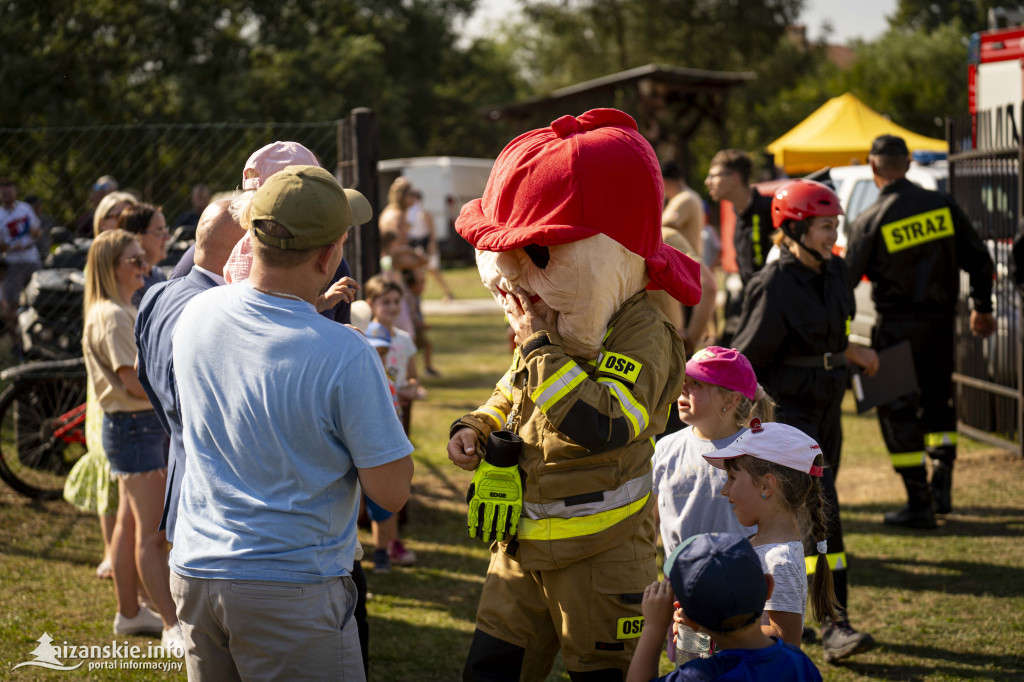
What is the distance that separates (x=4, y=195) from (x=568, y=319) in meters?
10.8

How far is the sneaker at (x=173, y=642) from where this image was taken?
4195 millimetres

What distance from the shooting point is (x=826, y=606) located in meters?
3.03

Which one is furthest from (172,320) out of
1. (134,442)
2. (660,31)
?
(660,31)

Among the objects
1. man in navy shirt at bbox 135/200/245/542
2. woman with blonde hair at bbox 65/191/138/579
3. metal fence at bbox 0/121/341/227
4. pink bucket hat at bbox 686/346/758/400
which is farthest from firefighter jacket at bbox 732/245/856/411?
metal fence at bbox 0/121/341/227

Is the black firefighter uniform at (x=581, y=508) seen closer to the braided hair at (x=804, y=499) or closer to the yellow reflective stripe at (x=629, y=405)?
the yellow reflective stripe at (x=629, y=405)

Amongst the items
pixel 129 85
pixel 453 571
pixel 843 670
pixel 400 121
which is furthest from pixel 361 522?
pixel 400 121

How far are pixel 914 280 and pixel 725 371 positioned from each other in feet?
10.6

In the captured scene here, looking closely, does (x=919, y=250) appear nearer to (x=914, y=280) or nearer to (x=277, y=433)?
(x=914, y=280)

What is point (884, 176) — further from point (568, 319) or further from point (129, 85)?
point (129, 85)

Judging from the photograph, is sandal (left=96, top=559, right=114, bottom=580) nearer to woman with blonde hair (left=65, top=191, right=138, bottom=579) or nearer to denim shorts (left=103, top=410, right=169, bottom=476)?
woman with blonde hair (left=65, top=191, right=138, bottom=579)

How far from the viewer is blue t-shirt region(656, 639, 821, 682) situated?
6.99 ft

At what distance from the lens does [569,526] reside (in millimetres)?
2713

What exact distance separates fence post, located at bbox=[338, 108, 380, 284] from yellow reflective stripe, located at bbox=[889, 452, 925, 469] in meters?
3.46

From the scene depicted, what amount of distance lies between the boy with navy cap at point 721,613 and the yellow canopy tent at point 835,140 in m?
14.6
